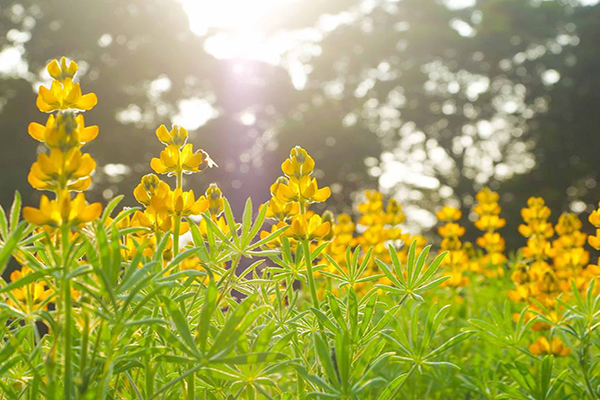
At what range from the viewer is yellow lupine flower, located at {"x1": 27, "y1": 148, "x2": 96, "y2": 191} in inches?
25.2

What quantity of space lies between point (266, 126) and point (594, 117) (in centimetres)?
875

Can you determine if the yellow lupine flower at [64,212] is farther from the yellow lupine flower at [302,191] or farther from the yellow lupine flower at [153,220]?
the yellow lupine flower at [302,191]

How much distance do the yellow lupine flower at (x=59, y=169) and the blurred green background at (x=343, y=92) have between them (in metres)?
9.90

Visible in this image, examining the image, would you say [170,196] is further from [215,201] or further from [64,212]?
[64,212]

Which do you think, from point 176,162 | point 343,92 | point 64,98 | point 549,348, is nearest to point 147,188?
point 176,162

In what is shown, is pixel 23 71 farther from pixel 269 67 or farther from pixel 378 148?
pixel 378 148

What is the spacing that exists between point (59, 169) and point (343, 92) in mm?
15826

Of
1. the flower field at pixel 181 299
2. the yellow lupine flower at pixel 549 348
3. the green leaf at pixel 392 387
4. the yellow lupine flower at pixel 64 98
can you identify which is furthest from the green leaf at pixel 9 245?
the yellow lupine flower at pixel 549 348

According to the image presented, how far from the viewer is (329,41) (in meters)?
16.1

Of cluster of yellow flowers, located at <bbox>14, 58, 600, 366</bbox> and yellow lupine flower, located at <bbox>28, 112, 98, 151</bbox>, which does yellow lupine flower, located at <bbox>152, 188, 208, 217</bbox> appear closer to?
cluster of yellow flowers, located at <bbox>14, 58, 600, 366</bbox>

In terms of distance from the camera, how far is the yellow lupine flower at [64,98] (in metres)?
0.81

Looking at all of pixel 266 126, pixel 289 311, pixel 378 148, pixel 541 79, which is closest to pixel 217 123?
pixel 266 126

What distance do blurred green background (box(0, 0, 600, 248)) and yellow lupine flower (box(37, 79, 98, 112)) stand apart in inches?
383

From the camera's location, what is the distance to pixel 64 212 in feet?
2.05
